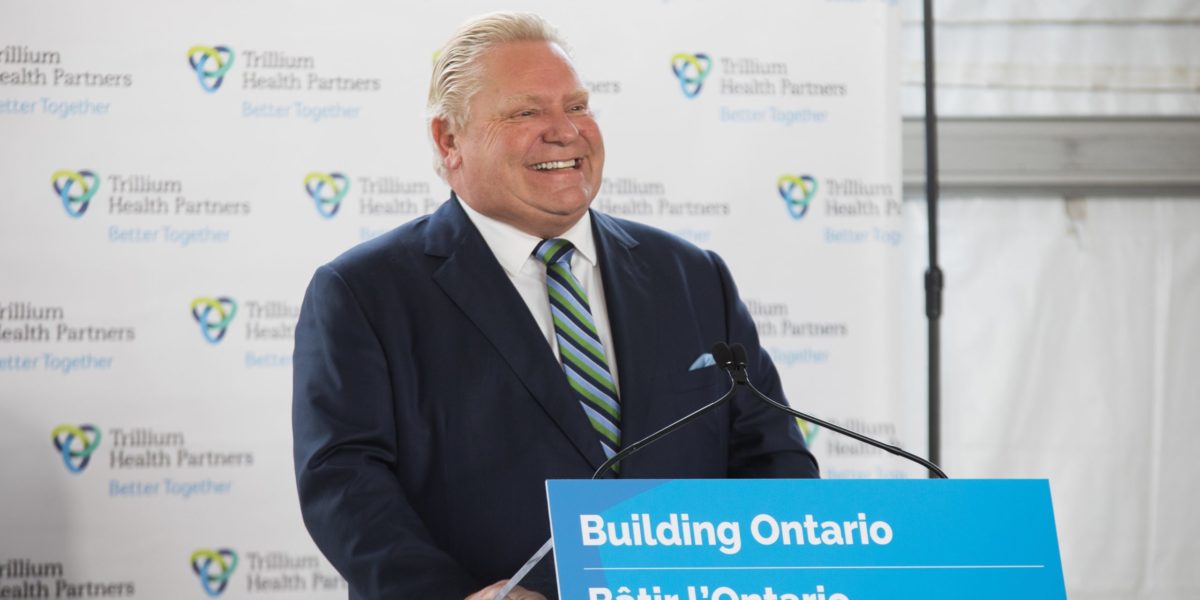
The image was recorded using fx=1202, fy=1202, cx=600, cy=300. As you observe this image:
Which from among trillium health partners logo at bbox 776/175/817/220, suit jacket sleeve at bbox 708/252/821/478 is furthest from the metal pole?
suit jacket sleeve at bbox 708/252/821/478

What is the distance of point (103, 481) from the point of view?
313cm

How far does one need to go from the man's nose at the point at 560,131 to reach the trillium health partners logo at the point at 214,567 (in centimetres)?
175

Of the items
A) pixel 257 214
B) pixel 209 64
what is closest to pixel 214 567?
pixel 257 214

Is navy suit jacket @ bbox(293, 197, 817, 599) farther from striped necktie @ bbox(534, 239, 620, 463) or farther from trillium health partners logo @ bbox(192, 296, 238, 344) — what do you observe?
trillium health partners logo @ bbox(192, 296, 238, 344)

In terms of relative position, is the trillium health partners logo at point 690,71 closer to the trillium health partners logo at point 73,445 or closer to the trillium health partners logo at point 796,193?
the trillium health partners logo at point 796,193

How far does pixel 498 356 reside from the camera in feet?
6.11

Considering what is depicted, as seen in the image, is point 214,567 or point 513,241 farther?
point 214,567

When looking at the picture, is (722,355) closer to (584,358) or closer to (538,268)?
(584,358)

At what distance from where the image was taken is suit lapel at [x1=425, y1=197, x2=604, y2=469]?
71.9 inches

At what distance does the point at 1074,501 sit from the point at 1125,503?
15cm

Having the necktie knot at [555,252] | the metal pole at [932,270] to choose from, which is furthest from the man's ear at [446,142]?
the metal pole at [932,270]

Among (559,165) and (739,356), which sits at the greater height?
(559,165)

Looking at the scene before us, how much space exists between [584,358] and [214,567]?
1.71 metres

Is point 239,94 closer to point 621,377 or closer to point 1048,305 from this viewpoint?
point 621,377
